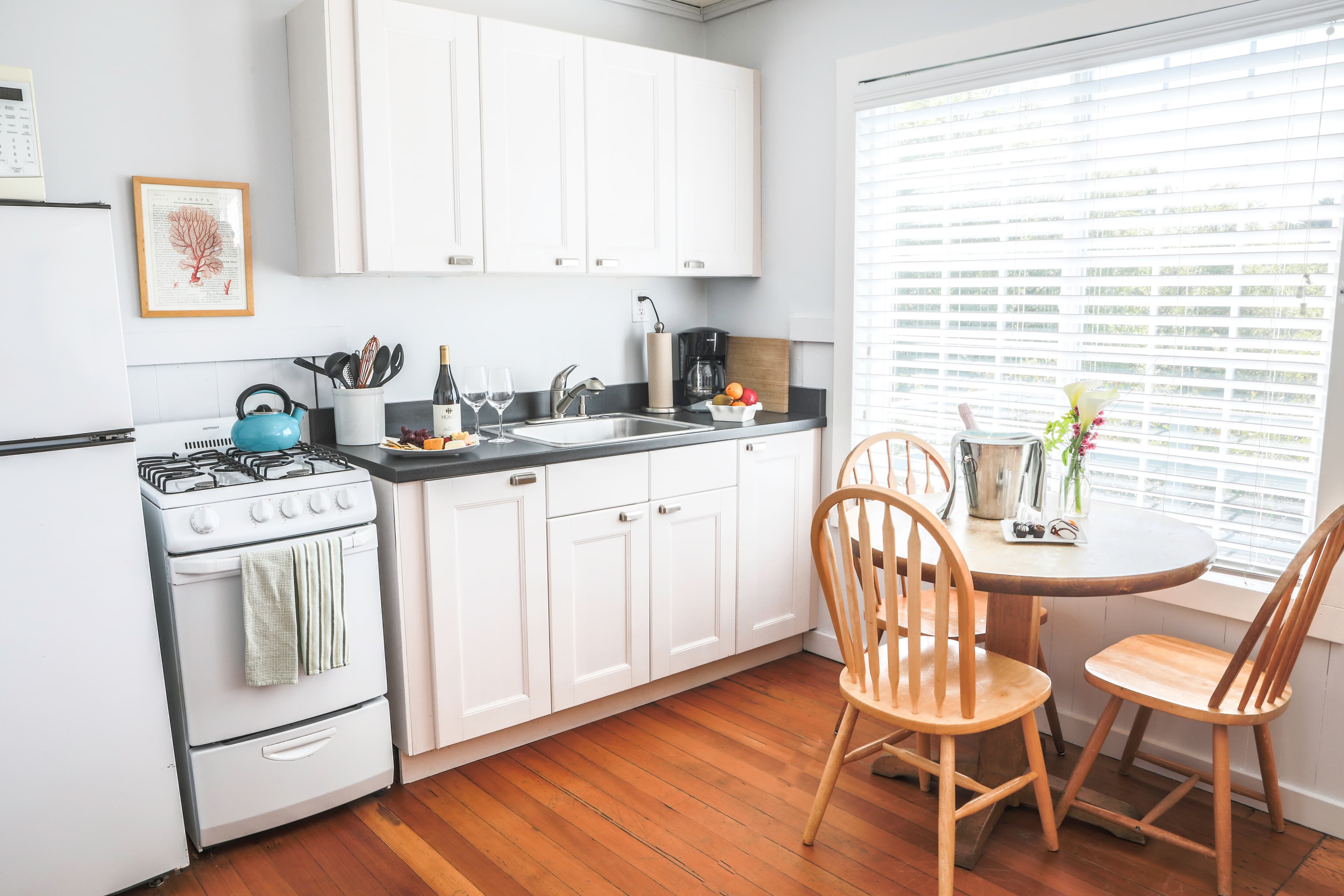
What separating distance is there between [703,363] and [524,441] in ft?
3.27

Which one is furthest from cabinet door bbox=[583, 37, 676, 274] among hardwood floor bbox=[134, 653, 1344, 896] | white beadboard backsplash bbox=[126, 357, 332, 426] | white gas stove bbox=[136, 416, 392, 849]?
hardwood floor bbox=[134, 653, 1344, 896]

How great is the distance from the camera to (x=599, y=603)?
116 inches

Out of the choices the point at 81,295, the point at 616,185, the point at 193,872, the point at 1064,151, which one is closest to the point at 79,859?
the point at 193,872

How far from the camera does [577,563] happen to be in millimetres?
2877

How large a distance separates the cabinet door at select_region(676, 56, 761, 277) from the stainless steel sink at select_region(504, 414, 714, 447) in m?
0.58

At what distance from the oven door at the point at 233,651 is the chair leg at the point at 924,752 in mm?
1533

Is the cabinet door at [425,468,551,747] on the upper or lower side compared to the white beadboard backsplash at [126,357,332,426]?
lower

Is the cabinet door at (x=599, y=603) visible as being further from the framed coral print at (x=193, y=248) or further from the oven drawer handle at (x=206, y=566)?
the framed coral print at (x=193, y=248)

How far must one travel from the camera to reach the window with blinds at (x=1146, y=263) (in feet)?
7.62

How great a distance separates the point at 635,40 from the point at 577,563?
208 cm

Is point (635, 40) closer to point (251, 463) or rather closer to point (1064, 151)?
point (1064, 151)

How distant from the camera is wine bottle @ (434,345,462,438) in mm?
2895

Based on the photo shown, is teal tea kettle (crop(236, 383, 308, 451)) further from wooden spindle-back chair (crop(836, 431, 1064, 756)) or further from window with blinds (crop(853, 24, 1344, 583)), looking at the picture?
window with blinds (crop(853, 24, 1344, 583))

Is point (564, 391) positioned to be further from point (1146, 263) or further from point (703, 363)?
point (1146, 263)
